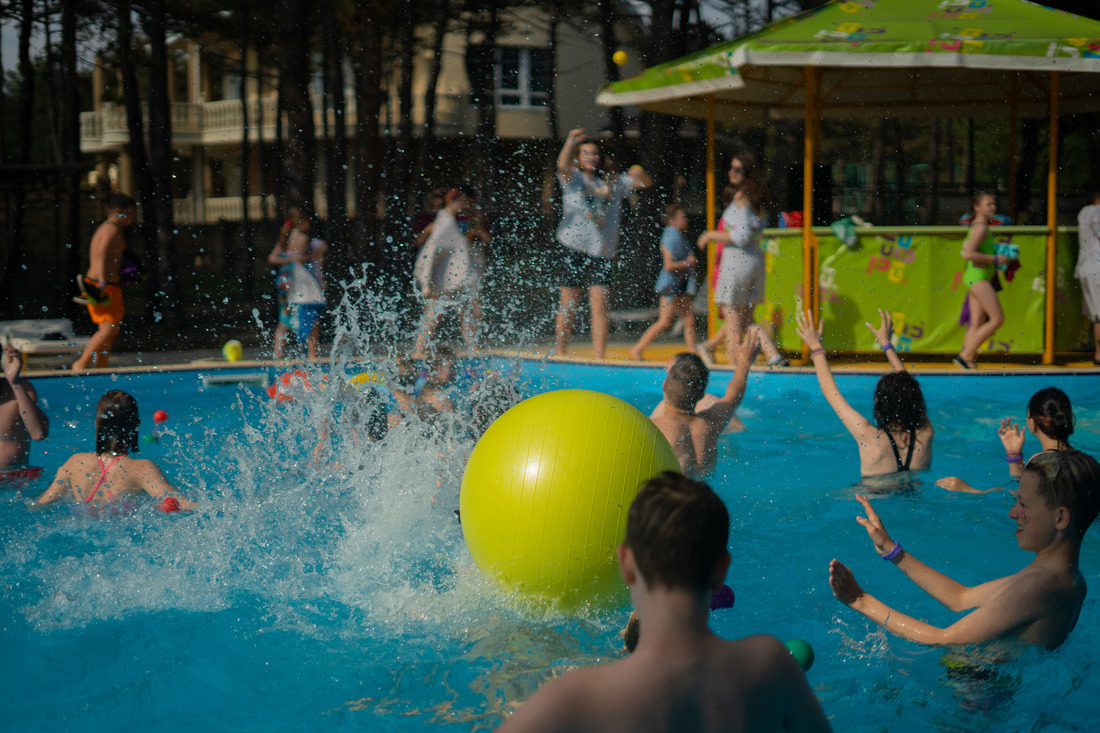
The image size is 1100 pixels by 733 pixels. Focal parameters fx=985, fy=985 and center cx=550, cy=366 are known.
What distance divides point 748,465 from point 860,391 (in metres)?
2.50

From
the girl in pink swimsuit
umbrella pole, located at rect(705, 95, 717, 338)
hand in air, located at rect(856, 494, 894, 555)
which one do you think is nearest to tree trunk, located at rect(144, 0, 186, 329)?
umbrella pole, located at rect(705, 95, 717, 338)

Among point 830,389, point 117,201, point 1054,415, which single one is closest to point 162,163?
point 117,201

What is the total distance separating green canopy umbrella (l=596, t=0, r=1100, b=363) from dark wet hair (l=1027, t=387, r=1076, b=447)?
5.28m

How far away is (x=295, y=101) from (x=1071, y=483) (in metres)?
13.5

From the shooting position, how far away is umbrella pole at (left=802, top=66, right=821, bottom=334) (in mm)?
10664

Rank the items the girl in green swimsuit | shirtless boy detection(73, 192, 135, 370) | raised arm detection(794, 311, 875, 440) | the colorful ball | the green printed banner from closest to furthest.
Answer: raised arm detection(794, 311, 875, 440)
the girl in green swimsuit
shirtless boy detection(73, 192, 135, 370)
the green printed banner
the colorful ball

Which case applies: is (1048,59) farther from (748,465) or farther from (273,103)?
(273,103)

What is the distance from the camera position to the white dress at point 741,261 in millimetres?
9852

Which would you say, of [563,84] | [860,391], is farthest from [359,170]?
[563,84]

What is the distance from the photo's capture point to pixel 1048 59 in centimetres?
921

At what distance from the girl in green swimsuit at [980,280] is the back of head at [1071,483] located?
7.17 m

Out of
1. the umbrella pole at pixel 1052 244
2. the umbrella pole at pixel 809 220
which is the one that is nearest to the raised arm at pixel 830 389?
the umbrella pole at pixel 809 220

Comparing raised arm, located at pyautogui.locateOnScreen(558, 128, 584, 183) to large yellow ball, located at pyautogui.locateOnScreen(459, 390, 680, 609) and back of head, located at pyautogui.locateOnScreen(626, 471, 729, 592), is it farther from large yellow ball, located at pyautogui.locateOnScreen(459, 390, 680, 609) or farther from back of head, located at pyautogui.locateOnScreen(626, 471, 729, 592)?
back of head, located at pyautogui.locateOnScreen(626, 471, 729, 592)

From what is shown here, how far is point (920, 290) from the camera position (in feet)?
35.0
